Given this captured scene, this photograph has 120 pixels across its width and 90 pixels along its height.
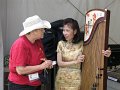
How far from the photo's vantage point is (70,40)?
2.78 meters

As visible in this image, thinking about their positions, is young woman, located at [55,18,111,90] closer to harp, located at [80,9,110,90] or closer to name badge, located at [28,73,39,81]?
harp, located at [80,9,110,90]

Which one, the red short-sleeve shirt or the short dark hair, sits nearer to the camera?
the red short-sleeve shirt

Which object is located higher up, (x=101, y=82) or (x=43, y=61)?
(x=43, y=61)

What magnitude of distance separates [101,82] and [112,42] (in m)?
1.60

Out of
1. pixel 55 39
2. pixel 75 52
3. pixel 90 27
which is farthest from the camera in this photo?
pixel 55 39

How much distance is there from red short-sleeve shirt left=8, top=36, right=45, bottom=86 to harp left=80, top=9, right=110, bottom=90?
46 centimetres

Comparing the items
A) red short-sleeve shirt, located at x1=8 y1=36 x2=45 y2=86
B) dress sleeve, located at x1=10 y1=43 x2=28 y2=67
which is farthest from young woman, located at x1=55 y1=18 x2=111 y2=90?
dress sleeve, located at x1=10 y1=43 x2=28 y2=67

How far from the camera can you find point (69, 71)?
2.79m

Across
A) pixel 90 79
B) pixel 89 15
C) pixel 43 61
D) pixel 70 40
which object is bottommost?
pixel 90 79

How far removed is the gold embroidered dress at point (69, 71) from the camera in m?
2.76

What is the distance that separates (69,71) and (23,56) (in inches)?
26.2

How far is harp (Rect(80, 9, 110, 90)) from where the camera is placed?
2334 mm

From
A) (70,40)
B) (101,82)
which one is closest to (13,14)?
(70,40)

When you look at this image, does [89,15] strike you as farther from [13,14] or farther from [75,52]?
[13,14]
